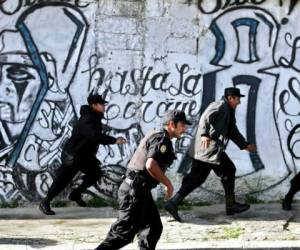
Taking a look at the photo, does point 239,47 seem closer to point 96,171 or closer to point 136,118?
point 136,118

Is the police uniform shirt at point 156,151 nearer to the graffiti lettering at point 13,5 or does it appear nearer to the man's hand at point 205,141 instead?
Result: the man's hand at point 205,141

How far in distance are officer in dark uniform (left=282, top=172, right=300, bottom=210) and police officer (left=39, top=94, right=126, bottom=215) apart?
2.28m

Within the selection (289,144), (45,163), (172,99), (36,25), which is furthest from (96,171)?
(289,144)

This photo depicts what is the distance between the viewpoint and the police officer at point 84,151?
29.4ft

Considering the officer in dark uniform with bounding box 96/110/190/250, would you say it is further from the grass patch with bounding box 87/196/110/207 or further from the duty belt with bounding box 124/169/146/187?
the grass patch with bounding box 87/196/110/207

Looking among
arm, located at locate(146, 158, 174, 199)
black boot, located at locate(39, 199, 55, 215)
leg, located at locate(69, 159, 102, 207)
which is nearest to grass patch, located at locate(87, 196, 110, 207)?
leg, located at locate(69, 159, 102, 207)

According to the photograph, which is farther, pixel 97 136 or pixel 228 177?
pixel 228 177

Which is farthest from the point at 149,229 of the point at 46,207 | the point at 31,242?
the point at 46,207

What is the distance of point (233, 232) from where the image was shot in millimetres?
8430

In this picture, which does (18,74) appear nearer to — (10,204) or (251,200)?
(10,204)

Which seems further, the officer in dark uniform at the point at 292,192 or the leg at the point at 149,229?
the officer in dark uniform at the point at 292,192

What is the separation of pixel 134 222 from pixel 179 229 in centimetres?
179

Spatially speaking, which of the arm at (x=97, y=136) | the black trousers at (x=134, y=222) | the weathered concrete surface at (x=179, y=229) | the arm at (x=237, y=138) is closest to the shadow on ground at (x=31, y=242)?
the weathered concrete surface at (x=179, y=229)

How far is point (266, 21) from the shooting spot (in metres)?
10.1
